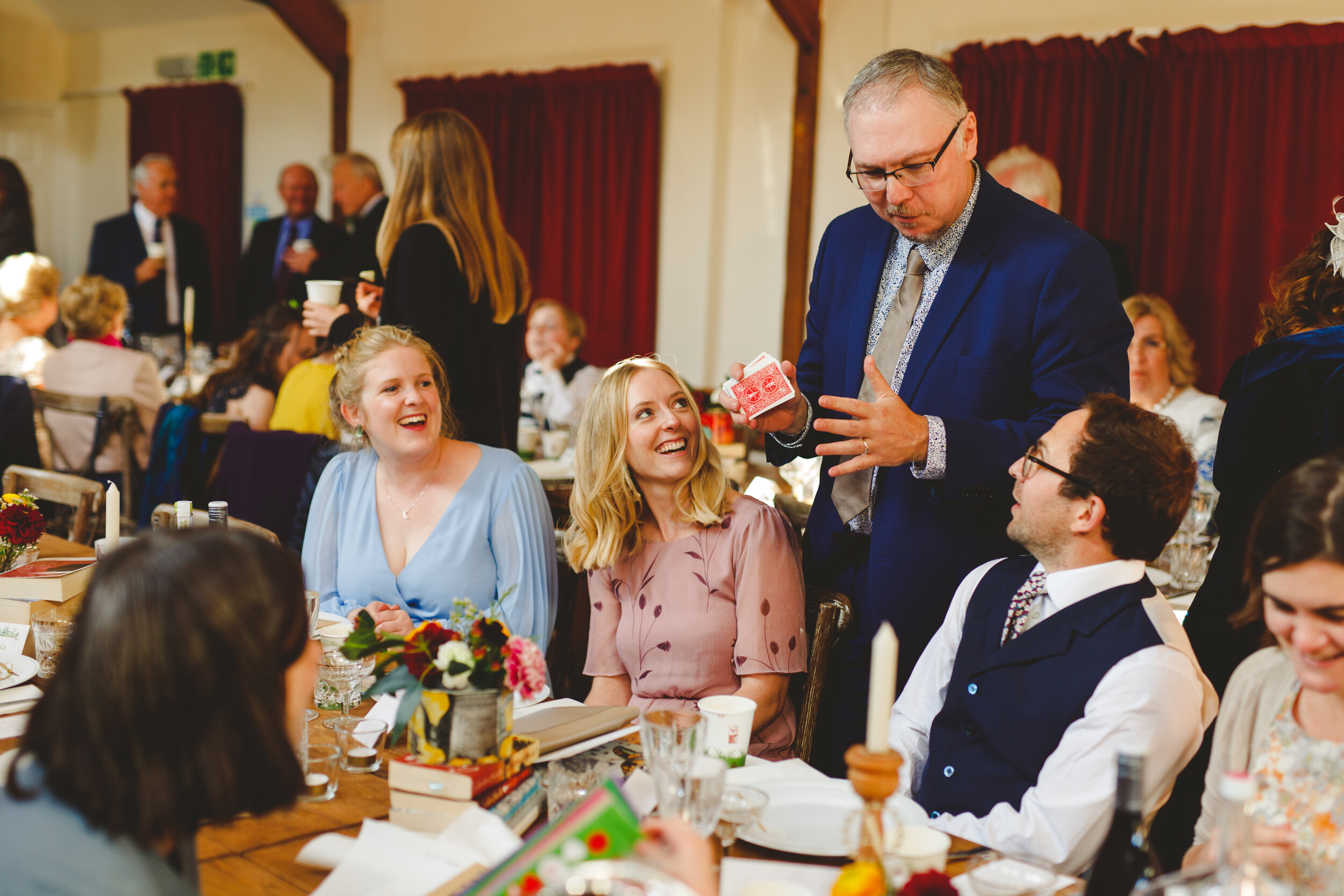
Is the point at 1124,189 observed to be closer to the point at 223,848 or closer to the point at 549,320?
the point at 549,320

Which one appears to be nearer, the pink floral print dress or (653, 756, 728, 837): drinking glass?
(653, 756, 728, 837): drinking glass

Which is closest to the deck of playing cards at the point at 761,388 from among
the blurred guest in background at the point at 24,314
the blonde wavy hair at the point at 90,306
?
the blonde wavy hair at the point at 90,306

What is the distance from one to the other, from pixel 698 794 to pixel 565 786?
247mm

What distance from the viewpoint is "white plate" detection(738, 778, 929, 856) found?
4.50 ft

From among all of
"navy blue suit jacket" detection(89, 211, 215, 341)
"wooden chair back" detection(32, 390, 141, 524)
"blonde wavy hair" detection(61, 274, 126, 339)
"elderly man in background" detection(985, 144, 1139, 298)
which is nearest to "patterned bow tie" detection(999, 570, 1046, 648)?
"elderly man in background" detection(985, 144, 1139, 298)

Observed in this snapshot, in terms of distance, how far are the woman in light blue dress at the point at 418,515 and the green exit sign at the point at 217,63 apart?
22.6 feet

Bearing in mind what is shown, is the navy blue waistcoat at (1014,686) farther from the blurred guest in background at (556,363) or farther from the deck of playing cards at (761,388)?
the blurred guest in background at (556,363)

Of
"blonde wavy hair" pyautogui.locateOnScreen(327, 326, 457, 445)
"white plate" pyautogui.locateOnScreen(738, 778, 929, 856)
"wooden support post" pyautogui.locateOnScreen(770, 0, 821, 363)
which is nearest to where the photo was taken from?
"white plate" pyautogui.locateOnScreen(738, 778, 929, 856)

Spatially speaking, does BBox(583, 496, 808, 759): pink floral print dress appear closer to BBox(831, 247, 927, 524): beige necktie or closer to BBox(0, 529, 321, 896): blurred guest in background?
BBox(831, 247, 927, 524): beige necktie

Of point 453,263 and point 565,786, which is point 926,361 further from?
point 453,263

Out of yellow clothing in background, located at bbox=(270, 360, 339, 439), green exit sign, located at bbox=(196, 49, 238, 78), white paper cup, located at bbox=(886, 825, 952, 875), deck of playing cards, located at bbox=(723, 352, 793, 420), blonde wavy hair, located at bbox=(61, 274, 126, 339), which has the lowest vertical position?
white paper cup, located at bbox=(886, 825, 952, 875)

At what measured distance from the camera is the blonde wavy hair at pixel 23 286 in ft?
17.1

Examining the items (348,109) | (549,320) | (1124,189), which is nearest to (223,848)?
(549,320)

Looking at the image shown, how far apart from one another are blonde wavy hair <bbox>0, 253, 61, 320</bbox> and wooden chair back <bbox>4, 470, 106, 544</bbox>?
2116 mm
